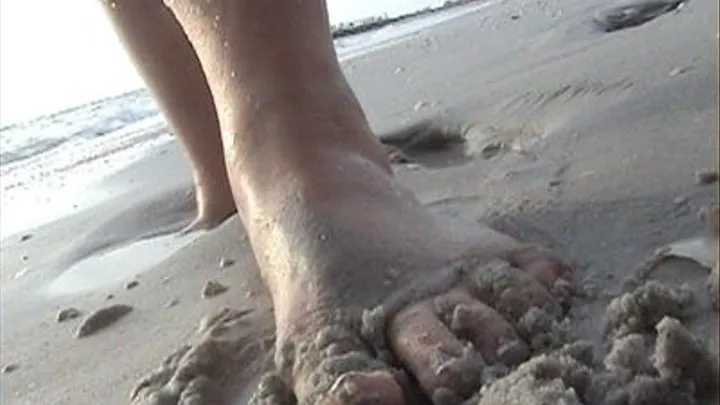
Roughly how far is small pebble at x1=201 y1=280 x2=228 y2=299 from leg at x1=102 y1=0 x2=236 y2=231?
0.46 meters

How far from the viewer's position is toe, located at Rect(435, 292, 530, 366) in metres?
1.23

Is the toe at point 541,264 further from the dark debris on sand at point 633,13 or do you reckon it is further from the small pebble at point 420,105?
the dark debris on sand at point 633,13

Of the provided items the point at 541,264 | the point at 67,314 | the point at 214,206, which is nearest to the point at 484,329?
the point at 541,264

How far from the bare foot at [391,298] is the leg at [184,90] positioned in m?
0.79

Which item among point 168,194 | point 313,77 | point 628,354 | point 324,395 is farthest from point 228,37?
point 168,194

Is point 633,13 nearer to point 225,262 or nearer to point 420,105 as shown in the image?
point 420,105

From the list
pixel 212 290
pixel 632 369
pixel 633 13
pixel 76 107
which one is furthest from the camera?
pixel 76 107

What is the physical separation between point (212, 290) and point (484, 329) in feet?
2.28

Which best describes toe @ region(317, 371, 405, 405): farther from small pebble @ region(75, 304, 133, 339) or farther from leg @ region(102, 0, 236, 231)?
leg @ region(102, 0, 236, 231)

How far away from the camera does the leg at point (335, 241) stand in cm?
126

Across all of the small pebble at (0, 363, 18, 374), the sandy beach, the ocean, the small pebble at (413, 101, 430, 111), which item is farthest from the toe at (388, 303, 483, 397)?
the ocean

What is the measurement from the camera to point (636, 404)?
1048 millimetres

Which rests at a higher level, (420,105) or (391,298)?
(391,298)

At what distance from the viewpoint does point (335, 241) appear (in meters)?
1.45
